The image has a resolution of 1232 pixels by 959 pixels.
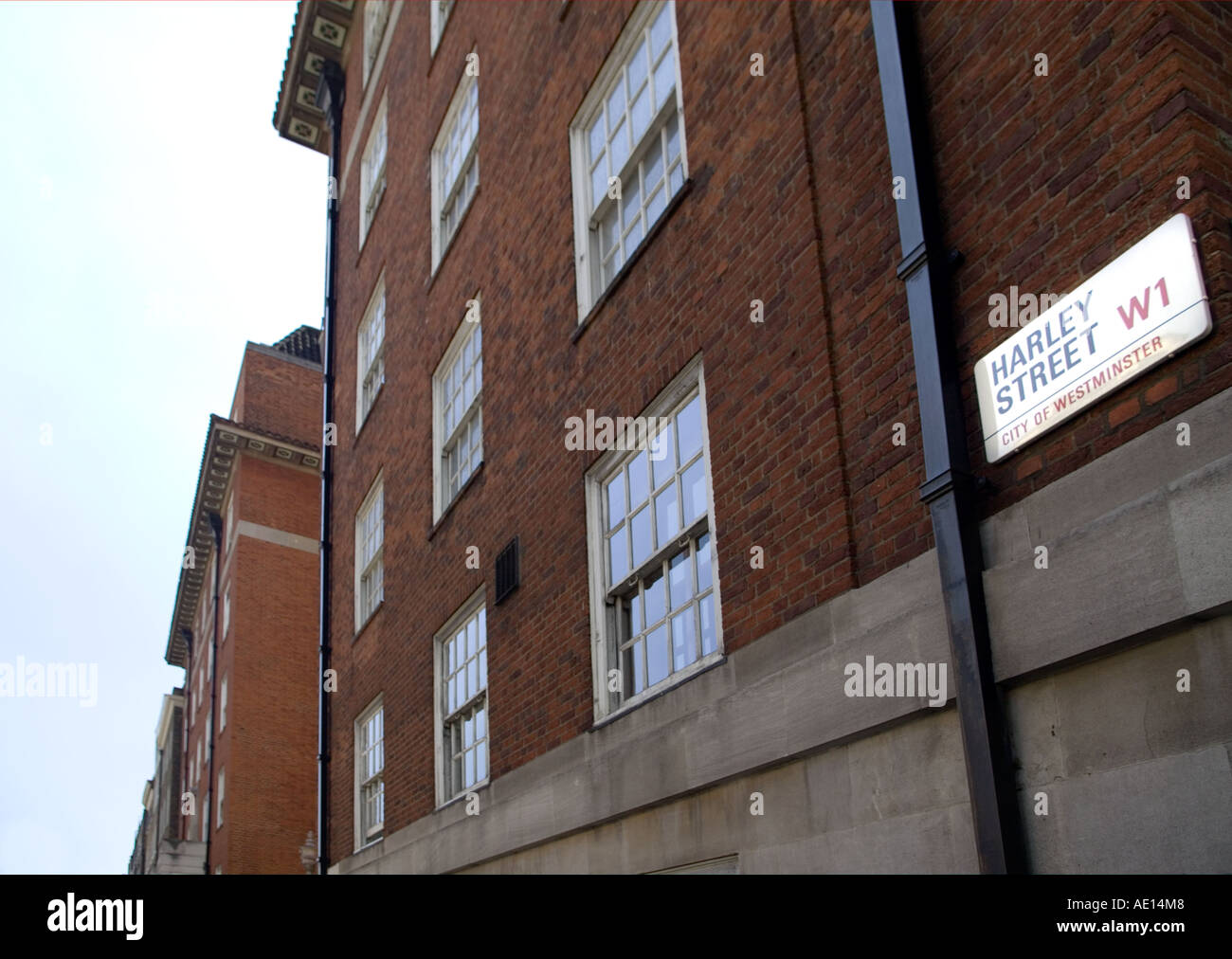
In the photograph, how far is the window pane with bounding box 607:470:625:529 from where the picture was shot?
9.21 metres

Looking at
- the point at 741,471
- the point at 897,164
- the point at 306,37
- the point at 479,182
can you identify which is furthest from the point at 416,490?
the point at 306,37

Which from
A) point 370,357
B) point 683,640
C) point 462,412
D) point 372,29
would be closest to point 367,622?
point 462,412

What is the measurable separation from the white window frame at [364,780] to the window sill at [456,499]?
2.87m

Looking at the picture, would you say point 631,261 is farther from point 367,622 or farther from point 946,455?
point 367,622

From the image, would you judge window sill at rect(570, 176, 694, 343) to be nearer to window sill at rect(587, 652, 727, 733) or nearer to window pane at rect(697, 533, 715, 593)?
window pane at rect(697, 533, 715, 593)

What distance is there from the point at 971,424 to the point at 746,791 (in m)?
2.65

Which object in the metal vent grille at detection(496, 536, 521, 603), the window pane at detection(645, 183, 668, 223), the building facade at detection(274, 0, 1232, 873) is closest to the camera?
the building facade at detection(274, 0, 1232, 873)

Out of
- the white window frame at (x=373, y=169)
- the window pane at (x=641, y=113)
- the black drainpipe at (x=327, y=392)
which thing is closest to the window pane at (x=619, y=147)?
the window pane at (x=641, y=113)

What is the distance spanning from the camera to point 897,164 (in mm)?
6121

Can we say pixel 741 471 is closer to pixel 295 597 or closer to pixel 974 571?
pixel 974 571

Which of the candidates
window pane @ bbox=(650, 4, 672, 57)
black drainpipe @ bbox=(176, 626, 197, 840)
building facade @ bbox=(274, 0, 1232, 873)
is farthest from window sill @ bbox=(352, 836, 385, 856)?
black drainpipe @ bbox=(176, 626, 197, 840)

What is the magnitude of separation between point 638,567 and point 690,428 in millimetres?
1146

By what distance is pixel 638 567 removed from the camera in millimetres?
8688

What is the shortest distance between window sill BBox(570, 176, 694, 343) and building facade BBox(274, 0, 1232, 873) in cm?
5
